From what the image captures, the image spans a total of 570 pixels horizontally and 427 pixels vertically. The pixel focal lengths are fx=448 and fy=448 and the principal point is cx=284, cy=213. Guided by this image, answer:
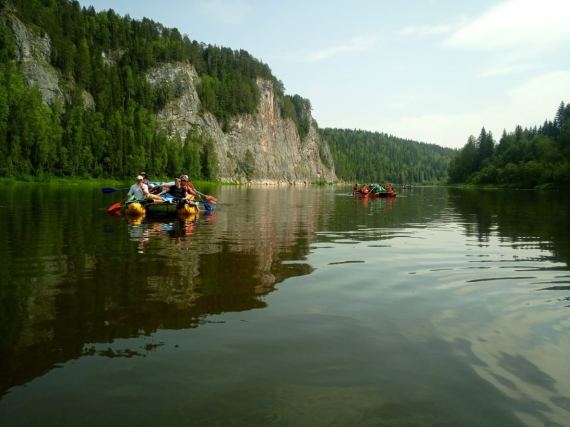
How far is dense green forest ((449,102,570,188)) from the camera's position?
9188cm

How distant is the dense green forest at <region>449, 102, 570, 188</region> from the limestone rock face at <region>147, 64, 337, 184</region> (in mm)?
56625

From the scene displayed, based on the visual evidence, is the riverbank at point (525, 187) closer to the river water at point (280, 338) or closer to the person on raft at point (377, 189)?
the person on raft at point (377, 189)

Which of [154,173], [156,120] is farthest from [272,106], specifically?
[154,173]

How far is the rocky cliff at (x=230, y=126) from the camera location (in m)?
87.9

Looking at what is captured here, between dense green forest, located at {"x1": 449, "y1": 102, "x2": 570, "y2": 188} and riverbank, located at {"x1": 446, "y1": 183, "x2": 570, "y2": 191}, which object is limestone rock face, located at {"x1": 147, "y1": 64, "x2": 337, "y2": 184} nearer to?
dense green forest, located at {"x1": 449, "y1": 102, "x2": 570, "y2": 188}

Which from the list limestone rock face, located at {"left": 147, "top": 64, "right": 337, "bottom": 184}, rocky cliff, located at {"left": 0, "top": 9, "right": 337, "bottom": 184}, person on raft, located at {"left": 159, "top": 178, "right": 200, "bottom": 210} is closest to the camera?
person on raft, located at {"left": 159, "top": 178, "right": 200, "bottom": 210}

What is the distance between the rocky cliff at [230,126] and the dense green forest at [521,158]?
57441 millimetres

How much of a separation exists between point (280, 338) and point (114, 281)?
4066 millimetres

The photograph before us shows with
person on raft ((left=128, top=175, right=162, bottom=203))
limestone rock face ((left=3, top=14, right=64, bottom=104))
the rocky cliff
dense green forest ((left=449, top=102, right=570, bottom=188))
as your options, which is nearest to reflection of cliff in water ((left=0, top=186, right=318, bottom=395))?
person on raft ((left=128, top=175, right=162, bottom=203))

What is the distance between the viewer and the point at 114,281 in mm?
8062

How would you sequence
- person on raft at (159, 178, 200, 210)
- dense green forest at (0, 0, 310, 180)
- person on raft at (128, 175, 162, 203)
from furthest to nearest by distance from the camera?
dense green forest at (0, 0, 310, 180) < person on raft at (159, 178, 200, 210) < person on raft at (128, 175, 162, 203)

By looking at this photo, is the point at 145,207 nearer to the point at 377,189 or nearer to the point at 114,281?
the point at 114,281

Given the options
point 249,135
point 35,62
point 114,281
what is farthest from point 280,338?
point 249,135

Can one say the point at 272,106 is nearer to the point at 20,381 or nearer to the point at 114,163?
the point at 114,163
